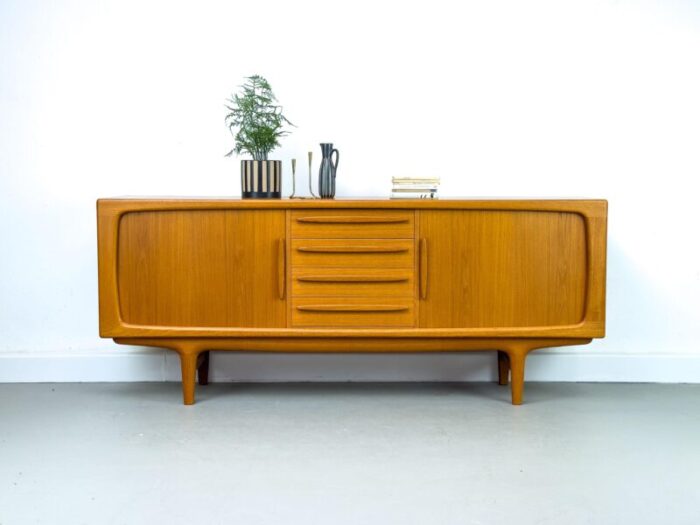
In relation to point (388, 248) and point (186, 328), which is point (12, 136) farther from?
point (388, 248)

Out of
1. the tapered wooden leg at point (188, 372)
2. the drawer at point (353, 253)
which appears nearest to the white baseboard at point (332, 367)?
the tapered wooden leg at point (188, 372)

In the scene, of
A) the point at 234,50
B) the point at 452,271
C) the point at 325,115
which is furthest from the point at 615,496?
the point at 234,50

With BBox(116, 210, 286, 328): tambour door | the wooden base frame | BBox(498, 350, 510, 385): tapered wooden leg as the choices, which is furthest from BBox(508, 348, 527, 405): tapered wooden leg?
BBox(116, 210, 286, 328): tambour door

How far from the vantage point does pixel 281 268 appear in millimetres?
3314

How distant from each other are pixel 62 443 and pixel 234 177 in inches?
51.6

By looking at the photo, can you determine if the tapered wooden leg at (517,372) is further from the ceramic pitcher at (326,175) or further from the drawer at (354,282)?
the ceramic pitcher at (326,175)

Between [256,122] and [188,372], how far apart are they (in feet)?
3.13

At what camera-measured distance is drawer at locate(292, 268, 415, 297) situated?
3330mm

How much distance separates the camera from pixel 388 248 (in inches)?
131

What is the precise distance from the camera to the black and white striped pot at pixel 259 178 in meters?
3.42

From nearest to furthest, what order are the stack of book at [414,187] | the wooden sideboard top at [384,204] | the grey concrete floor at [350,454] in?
the grey concrete floor at [350,454] < the wooden sideboard top at [384,204] < the stack of book at [414,187]

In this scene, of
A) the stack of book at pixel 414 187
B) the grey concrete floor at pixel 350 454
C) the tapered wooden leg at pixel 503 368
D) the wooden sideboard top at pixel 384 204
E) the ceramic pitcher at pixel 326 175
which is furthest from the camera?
the tapered wooden leg at pixel 503 368

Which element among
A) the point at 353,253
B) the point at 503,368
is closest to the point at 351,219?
the point at 353,253

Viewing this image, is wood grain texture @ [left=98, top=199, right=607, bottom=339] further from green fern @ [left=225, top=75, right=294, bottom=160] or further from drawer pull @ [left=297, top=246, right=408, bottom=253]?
green fern @ [left=225, top=75, right=294, bottom=160]
